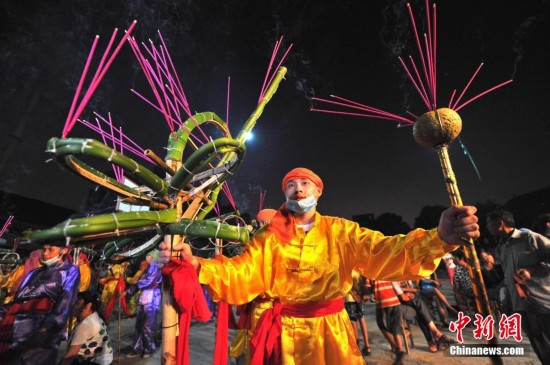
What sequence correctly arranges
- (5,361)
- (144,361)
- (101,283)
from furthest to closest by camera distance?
(101,283) → (144,361) → (5,361)

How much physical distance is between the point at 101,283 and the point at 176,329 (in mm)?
9600

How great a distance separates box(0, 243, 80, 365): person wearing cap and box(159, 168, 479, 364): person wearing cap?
325 centimetres

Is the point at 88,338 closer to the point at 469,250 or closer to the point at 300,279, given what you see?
the point at 300,279

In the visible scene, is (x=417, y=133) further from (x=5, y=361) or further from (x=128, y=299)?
(x=128, y=299)

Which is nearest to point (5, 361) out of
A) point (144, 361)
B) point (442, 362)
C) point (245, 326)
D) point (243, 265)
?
point (144, 361)

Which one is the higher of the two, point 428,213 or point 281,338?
point 428,213

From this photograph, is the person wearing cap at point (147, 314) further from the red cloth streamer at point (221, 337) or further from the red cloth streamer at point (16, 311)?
the red cloth streamer at point (221, 337)

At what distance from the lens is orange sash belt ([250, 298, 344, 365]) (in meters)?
2.61

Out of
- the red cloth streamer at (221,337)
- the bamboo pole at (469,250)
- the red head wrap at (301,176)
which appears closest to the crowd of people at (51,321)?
the red cloth streamer at (221,337)

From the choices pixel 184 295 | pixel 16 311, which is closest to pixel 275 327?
pixel 184 295

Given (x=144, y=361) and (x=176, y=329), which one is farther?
(x=144, y=361)


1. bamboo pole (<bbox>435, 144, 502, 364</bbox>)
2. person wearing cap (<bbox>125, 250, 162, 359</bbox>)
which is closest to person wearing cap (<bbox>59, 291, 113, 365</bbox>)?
person wearing cap (<bbox>125, 250, 162, 359</bbox>)

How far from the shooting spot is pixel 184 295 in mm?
2250

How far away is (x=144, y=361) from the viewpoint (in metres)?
6.51
